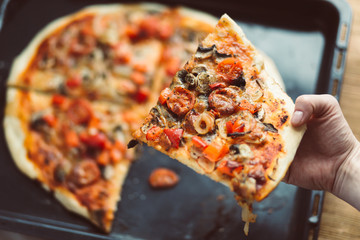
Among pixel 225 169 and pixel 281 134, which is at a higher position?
pixel 281 134

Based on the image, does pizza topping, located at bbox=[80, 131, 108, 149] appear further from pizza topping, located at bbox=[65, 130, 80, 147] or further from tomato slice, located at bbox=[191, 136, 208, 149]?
tomato slice, located at bbox=[191, 136, 208, 149]

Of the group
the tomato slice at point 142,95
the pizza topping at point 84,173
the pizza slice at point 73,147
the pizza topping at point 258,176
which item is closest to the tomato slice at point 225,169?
the pizza topping at point 258,176

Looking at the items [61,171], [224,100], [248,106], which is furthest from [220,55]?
[61,171]

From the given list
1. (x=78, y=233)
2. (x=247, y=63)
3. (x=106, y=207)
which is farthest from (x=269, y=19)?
(x=78, y=233)

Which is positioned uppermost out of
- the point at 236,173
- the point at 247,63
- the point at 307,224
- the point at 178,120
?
the point at 247,63

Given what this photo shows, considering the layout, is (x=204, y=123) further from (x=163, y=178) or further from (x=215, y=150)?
(x=163, y=178)

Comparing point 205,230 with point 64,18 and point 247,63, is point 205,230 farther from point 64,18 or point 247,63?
point 64,18

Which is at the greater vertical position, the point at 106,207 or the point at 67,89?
the point at 67,89
